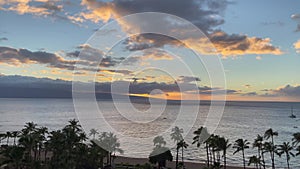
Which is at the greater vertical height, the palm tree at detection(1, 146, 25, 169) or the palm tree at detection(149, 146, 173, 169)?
the palm tree at detection(1, 146, 25, 169)

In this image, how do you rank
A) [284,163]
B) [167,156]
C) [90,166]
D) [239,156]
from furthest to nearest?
1. [239,156]
2. [284,163]
3. [167,156]
4. [90,166]

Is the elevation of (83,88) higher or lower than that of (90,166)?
higher

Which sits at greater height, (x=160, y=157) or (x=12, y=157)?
(x=12, y=157)

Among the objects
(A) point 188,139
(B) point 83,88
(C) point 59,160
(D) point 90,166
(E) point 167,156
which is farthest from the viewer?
(A) point 188,139

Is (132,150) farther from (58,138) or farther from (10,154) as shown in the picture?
(10,154)

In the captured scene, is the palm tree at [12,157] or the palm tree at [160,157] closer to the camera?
the palm tree at [12,157]

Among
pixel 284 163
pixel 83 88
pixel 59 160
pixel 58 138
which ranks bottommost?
pixel 284 163

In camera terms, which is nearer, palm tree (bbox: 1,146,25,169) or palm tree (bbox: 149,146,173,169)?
palm tree (bbox: 1,146,25,169)

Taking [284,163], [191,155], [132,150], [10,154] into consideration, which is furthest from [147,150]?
[10,154]

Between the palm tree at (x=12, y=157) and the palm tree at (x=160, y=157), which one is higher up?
the palm tree at (x=12, y=157)

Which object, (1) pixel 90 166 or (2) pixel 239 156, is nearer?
(1) pixel 90 166

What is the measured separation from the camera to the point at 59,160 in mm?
51688

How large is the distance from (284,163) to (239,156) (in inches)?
529

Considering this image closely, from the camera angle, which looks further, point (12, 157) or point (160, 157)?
point (160, 157)
